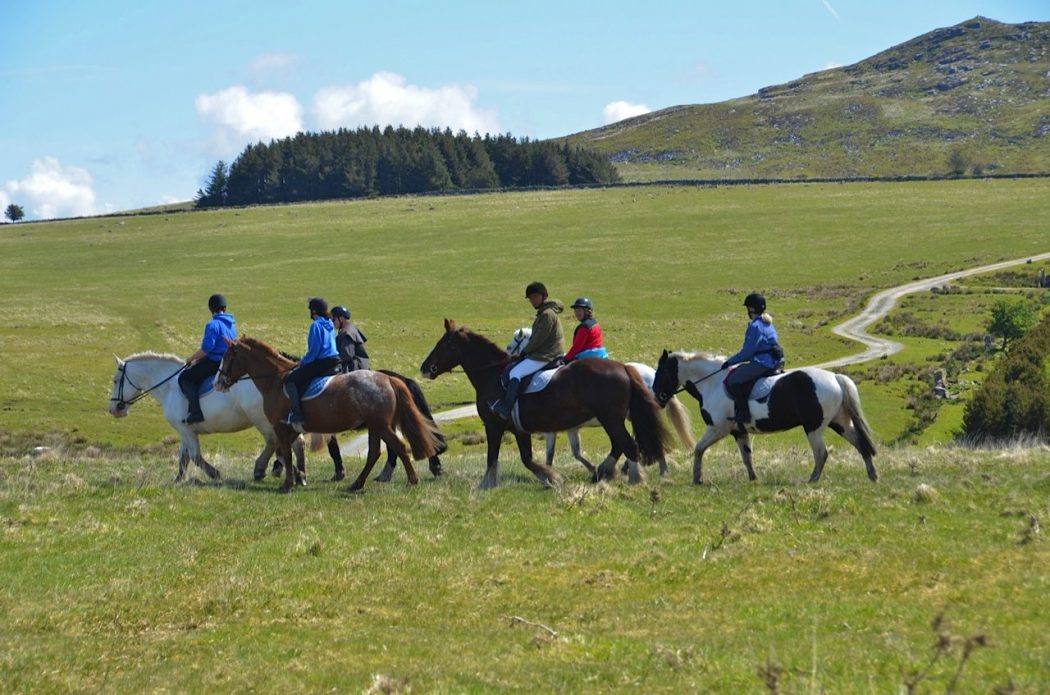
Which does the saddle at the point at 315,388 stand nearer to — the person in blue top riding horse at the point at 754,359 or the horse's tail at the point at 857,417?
the person in blue top riding horse at the point at 754,359

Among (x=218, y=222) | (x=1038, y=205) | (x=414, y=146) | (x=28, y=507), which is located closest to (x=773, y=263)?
(x=1038, y=205)

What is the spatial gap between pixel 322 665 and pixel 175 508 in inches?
294

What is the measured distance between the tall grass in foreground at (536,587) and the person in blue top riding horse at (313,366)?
4.82ft

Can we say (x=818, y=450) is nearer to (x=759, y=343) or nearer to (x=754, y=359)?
(x=754, y=359)

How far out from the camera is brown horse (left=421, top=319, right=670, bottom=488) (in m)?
17.3

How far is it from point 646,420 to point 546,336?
2040 mm

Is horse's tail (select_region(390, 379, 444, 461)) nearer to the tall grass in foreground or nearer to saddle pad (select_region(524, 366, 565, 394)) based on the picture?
the tall grass in foreground

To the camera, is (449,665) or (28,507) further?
(28,507)

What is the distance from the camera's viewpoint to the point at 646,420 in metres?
17.6

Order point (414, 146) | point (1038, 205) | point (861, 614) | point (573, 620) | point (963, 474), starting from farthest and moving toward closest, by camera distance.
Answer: point (414, 146)
point (1038, 205)
point (963, 474)
point (573, 620)
point (861, 614)

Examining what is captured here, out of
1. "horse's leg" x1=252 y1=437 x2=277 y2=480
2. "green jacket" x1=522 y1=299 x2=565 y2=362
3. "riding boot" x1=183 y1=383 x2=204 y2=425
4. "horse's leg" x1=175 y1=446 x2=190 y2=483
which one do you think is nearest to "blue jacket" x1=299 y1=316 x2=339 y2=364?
"horse's leg" x1=252 y1=437 x2=277 y2=480

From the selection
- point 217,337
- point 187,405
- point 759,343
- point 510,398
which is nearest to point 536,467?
point 510,398

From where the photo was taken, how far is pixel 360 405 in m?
18.0

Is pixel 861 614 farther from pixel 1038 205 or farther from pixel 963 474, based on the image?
pixel 1038 205
